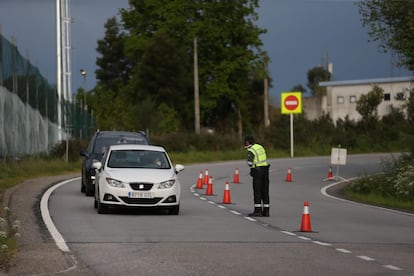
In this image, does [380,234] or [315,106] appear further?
[315,106]

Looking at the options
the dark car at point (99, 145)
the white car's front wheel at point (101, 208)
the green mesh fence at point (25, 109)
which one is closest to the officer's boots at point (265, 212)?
the white car's front wheel at point (101, 208)

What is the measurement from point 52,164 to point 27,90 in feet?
11.6

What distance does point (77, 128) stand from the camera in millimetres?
55250

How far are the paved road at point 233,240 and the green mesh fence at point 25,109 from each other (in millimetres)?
8890

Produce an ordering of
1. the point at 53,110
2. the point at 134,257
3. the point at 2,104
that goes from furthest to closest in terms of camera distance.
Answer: the point at 53,110 → the point at 2,104 → the point at 134,257

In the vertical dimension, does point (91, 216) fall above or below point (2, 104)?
below

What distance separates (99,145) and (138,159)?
588 centimetres

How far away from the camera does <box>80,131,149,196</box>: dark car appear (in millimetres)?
26016

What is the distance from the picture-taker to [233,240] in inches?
590

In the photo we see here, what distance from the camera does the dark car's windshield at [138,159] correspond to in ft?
69.4

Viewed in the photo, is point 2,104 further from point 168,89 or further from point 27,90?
point 168,89

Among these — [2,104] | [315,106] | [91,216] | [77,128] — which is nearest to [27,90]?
[2,104]

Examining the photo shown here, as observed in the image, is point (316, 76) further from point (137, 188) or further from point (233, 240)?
point (233, 240)

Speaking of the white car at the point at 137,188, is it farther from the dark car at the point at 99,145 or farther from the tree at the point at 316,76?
the tree at the point at 316,76
